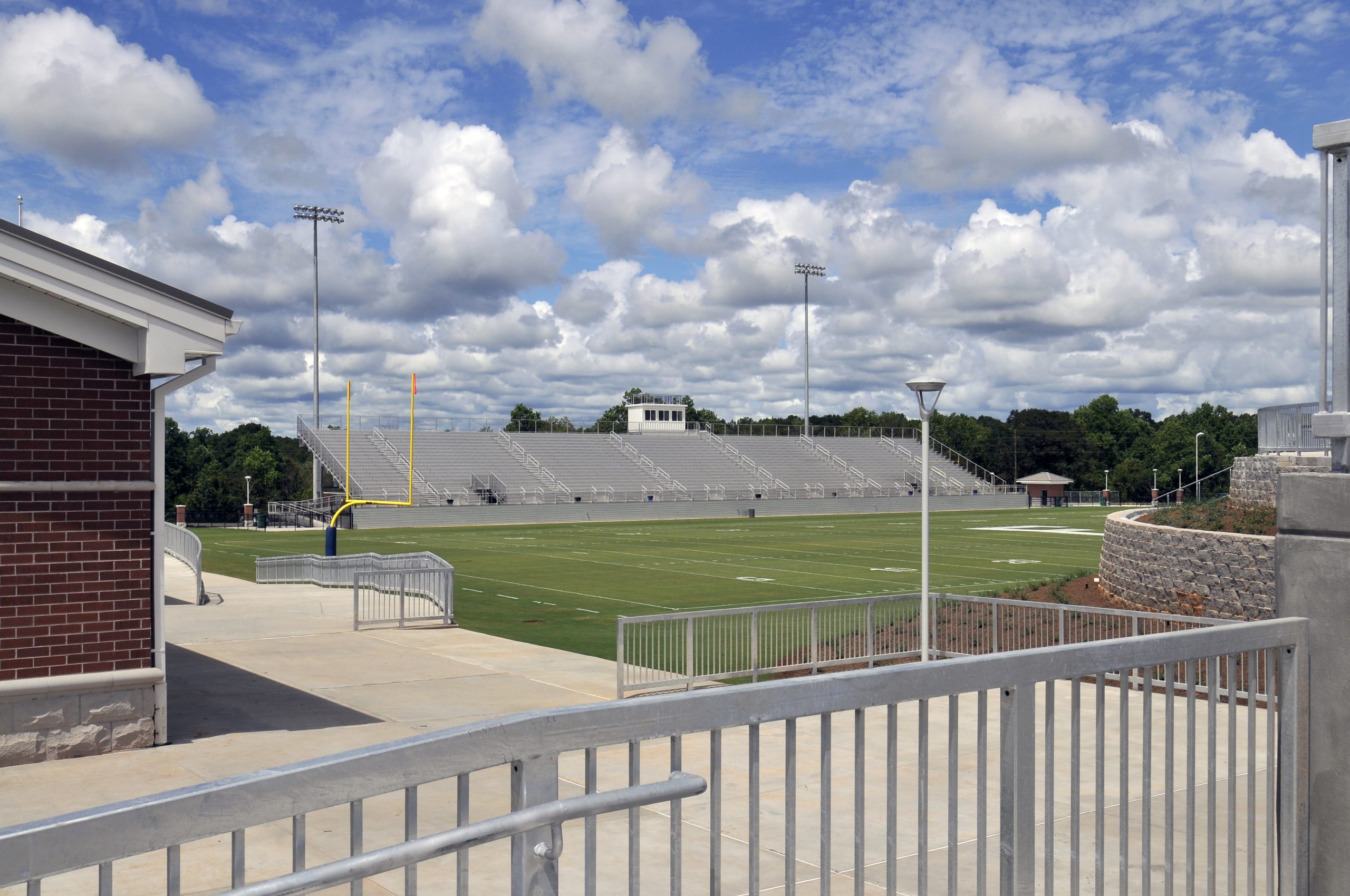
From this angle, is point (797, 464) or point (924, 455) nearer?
point (924, 455)

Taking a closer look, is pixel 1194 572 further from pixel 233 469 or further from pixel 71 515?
pixel 233 469

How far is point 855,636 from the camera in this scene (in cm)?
1817

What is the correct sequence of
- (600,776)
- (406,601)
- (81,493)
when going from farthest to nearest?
(406,601)
(81,493)
(600,776)

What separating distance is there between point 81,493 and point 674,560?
29.4 metres

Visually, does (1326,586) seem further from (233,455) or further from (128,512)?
(233,455)

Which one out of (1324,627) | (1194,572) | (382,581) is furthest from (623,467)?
(1324,627)

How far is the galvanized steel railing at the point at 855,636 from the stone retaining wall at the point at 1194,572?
8.36 feet

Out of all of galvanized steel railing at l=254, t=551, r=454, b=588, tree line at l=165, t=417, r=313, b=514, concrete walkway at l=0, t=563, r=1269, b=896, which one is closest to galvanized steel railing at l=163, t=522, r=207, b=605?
galvanized steel railing at l=254, t=551, r=454, b=588

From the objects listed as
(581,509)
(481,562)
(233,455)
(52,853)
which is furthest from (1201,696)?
(233,455)

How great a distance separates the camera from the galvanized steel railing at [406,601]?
2200 cm

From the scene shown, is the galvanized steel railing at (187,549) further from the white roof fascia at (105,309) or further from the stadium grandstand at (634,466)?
the stadium grandstand at (634,466)

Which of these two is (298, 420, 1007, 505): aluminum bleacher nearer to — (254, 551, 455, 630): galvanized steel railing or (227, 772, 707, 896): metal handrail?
(254, 551, 455, 630): galvanized steel railing

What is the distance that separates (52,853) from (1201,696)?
49.8 ft

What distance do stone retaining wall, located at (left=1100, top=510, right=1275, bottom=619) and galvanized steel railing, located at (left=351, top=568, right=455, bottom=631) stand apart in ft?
43.0
